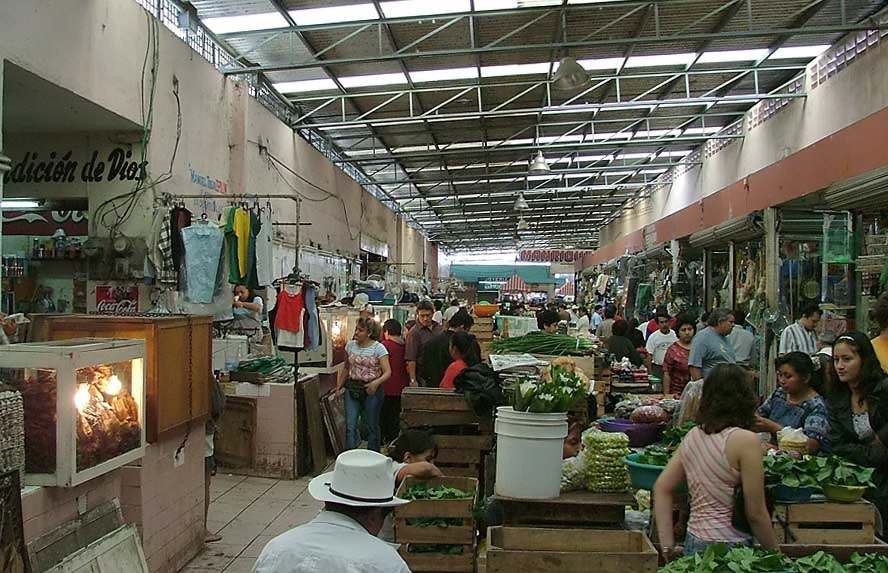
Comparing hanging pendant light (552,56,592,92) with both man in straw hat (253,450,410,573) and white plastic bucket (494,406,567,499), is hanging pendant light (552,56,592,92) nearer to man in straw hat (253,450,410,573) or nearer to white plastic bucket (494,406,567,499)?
white plastic bucket (494,406,567,499)

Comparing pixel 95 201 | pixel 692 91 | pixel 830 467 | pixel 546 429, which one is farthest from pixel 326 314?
pixel 692 91

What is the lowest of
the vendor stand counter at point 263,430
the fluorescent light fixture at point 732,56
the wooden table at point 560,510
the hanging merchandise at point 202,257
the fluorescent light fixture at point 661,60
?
the vendor stand counter at point 263,430

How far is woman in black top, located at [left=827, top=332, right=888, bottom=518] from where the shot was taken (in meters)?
3.74

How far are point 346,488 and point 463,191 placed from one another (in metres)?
20.6

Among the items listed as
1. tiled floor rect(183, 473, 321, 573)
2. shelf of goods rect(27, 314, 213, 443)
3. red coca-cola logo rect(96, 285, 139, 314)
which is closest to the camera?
shelf of goods rect(27, 314, 213, 443)

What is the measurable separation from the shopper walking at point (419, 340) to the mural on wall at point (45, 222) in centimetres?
426

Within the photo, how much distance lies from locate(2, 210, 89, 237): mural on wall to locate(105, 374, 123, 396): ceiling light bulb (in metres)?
5.54

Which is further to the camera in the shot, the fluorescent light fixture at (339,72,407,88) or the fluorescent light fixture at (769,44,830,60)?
the fluorescent light fixture at (339,72,407,88)

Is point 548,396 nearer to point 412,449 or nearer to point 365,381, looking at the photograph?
point 412,449

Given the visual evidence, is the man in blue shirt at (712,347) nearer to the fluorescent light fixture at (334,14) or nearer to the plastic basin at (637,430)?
the plastic basin at (637,430)

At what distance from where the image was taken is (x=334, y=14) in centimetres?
878

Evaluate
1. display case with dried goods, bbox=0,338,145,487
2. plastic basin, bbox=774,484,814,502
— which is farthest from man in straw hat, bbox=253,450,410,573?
plastic basin, bbox=774,484,814,502

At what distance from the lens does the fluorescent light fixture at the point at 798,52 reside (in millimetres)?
10594

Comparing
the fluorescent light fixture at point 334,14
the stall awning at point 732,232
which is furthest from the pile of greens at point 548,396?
the fluorescent light fixture at point 334,14
